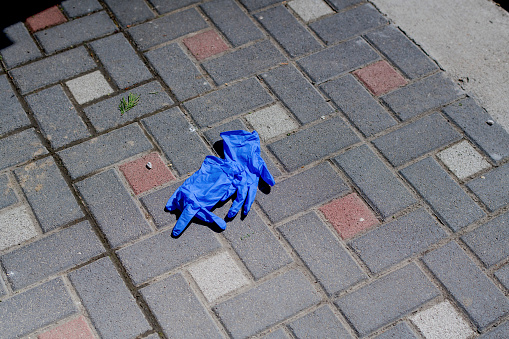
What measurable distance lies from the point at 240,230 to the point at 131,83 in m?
1.34

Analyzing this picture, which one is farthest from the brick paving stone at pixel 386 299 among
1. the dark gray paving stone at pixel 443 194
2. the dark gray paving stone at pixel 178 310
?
the dark gray paving stone at pixel 178 310

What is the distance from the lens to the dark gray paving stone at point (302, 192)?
121 inches

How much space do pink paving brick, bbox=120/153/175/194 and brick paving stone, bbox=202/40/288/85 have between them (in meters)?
0.77

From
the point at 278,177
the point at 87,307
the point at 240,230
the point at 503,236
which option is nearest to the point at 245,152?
the point at 278,177

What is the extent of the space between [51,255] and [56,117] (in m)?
0.99

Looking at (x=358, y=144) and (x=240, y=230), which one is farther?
(x=358, y=144)

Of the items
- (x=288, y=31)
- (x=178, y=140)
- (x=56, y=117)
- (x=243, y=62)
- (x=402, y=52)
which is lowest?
(x=56, y=117)

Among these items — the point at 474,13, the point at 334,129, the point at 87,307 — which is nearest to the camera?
the point at 87,307

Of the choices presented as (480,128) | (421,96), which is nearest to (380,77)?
(421,96)

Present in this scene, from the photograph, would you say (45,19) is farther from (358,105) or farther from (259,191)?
(358,105)

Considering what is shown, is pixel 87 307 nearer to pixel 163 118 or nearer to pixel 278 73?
pixel 163 118

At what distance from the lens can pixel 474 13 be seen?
4.31 metres

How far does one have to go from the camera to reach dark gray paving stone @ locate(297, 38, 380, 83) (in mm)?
3785

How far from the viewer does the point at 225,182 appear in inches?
122
